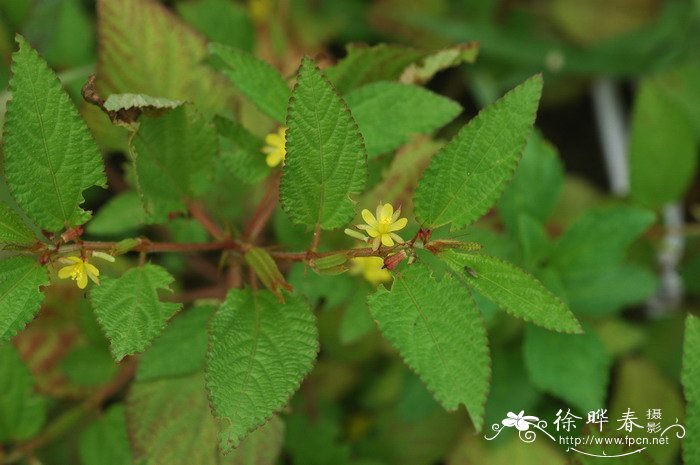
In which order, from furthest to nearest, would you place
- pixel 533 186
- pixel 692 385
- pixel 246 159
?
pixel 533 186, pixel 246 159, pixel 692 385

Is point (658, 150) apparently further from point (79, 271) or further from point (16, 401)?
point (16, 401)

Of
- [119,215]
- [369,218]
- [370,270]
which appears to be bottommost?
[370,270]

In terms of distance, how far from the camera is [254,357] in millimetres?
768

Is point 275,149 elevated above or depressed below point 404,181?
above

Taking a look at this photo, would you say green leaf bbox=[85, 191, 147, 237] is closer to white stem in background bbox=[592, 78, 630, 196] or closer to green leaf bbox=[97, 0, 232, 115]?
green leaf bbox=[97, 0, 232, 115]

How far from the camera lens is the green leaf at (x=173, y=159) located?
33.6 inches

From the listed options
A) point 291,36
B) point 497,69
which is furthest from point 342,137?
point 497,69

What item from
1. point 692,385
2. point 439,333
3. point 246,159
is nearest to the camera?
point 439,333

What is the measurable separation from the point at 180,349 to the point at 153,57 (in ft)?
1.45

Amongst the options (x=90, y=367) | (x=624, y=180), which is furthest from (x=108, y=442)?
(x=624, y=180)

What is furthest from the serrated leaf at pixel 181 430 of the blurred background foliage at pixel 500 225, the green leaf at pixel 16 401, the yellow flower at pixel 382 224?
the yellow flower at pixel 382 224

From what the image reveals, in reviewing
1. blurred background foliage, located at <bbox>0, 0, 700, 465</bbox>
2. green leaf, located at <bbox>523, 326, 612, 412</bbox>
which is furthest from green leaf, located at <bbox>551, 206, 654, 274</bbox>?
green leaf, located at <bbox>523, 326, 612, 412</bbox>

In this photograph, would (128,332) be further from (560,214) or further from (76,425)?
(560,214)

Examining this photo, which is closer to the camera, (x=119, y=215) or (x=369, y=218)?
(x=369, y=218)
